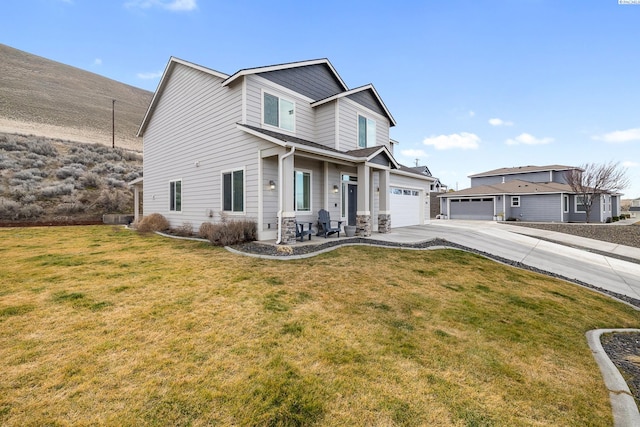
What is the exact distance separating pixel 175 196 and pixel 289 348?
12.4m

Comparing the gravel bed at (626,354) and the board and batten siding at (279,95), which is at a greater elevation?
the board and batten siding at (279,95)

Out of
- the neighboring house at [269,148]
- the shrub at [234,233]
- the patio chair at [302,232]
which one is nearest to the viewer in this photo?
the shrub at [234,233]

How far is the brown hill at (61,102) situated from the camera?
3169cm

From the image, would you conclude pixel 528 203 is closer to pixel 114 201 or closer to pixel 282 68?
pixel 282 68

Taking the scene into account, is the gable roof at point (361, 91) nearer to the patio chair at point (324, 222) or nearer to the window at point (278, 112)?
the window at point (278, 112)

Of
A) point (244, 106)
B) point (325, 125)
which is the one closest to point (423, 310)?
point (244, 106)

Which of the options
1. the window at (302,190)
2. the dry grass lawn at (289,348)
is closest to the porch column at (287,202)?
the window at (302,190)

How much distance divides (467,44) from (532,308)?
51.2 ft

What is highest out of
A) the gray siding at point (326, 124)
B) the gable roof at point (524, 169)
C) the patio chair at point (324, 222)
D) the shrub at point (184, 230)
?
the gable roof at point (524, 169)

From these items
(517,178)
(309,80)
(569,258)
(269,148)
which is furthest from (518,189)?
(269,148)

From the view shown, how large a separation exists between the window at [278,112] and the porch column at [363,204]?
345cm

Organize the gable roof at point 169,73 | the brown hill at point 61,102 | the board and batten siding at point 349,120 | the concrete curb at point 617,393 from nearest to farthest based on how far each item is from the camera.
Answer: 1. the concrete curb at point 617,393
2. the gable roof at point 169,73
3. the board and batten siding at point 349,120
4. the brown hill at point 61,102

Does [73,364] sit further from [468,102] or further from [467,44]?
[468,102]

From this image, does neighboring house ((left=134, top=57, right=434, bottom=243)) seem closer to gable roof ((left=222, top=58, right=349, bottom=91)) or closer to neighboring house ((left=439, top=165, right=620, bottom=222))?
gable roof ((left=222, top=58, right=349, bottom=91))
